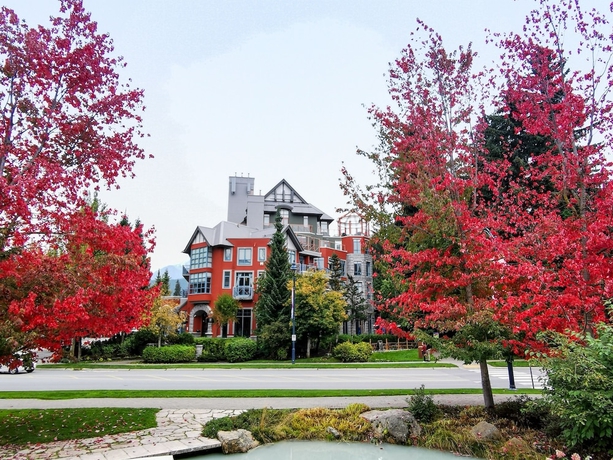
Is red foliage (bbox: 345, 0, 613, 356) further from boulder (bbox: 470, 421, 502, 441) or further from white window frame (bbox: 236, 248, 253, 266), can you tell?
white window frame (bbox: 236, 248, 253, 266)

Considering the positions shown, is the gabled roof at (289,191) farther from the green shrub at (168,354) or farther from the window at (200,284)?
the green shrub at (168,354)

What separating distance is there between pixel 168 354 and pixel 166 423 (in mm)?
22442

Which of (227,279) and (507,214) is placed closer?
(507,214)

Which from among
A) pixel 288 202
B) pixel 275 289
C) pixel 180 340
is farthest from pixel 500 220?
pixel 288 202

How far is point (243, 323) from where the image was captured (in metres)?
42.3

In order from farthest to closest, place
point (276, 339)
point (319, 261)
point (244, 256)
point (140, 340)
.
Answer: point (319, 261) < point (244, 256) < point (140, 340) < point (276, 339)

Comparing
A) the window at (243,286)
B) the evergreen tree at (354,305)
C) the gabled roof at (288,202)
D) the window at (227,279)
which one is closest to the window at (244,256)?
the window at (243,286)

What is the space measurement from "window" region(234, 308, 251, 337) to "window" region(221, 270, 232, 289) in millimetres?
2691

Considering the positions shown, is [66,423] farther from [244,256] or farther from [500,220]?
[244,256]

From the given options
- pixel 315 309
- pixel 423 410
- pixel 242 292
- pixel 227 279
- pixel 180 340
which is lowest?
pixel 423 410

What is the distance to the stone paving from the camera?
7.72 m

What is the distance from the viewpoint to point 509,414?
9531 mm

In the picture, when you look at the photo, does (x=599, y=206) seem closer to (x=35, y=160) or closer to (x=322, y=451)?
(x=322, y=451)

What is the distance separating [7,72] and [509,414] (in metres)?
12.1
